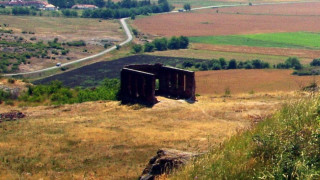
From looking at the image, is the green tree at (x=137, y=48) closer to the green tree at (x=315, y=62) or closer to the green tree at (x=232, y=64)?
the green tree at (x=232, y=64)

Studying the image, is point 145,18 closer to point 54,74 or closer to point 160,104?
point 54,74

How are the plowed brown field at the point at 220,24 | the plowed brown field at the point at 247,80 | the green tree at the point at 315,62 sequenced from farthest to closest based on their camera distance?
the plowed brown field at the point at 220,24
the green tree at the point at 315,62
the plowed brown field at the point at 247,80

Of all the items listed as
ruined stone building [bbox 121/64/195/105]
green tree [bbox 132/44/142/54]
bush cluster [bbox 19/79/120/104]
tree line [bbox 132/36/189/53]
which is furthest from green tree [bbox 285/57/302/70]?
ruined stone building [bbox 121/64/195/105]

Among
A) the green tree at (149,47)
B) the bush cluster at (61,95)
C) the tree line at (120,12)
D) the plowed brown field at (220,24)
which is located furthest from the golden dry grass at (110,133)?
the tree line at (120,12)

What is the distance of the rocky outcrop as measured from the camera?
11805 mm

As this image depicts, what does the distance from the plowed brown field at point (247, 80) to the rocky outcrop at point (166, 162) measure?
28.0 meters

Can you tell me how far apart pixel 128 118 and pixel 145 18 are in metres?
87.2

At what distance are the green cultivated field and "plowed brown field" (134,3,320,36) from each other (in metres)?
4.03

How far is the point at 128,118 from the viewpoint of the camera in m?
24.1

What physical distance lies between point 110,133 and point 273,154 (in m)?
12.6

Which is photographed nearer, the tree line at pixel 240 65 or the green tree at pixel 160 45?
the tree line at pixel 240 65

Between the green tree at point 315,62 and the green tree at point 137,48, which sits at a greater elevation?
the green tree at point 315,62

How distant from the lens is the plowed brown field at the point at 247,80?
1662 inches

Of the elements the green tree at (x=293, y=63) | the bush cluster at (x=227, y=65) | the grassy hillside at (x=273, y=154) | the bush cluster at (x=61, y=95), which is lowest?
the bush cluster at (x=227, y=65)
